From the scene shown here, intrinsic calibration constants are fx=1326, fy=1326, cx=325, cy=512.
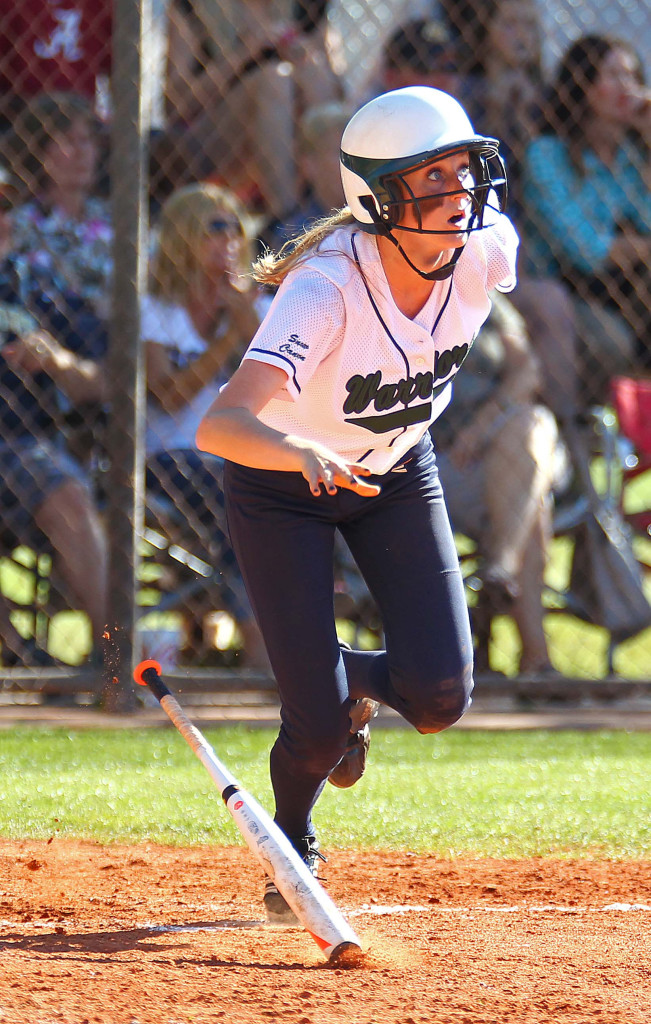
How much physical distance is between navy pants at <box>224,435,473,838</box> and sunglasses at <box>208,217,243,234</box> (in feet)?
8.47

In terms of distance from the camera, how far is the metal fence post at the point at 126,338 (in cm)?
535

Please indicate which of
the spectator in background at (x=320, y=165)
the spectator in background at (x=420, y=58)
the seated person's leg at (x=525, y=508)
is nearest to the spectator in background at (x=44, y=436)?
the spectator in background at (x=320, y=165)

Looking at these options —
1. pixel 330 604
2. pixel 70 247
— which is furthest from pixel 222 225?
pixel 330 604

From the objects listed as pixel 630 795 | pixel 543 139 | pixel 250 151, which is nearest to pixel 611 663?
pixel 630 795

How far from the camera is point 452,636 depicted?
309 cm

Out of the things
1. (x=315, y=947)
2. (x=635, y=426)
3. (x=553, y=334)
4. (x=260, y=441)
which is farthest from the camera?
(x=635, y=426)

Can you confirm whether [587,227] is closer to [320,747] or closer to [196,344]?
[196,344]

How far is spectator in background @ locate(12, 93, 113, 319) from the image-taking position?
579 cm

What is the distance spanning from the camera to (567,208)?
20.4ft

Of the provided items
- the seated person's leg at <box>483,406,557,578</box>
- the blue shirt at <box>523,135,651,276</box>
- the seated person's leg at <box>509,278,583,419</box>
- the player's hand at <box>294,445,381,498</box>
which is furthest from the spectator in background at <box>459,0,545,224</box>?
the player's hand at <box>294,445,381,498</box>

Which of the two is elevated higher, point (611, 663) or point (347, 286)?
point (347, 286)

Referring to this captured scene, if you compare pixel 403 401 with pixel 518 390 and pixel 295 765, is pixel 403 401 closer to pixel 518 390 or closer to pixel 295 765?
pixel 295 765

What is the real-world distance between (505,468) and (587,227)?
4.43ft

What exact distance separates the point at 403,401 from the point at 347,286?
0.30 meters
